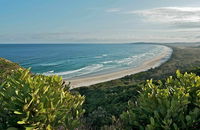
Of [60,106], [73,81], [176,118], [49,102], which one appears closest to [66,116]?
[60,106]

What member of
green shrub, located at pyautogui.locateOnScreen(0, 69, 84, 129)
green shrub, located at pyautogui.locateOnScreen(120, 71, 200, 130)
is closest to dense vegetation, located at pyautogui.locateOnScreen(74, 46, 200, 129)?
green shrub, located at pyautogui.locateOnScreen(120, 71, 200, 130)

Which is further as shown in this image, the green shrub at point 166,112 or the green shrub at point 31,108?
the green shrub at point 166,112

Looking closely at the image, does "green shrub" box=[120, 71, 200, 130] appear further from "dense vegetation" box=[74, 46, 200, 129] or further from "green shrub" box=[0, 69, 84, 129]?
"green shrub" box=[0, 69, 84, 129]

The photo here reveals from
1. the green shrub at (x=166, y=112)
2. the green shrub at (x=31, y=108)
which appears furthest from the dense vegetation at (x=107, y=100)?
the green shrub at (x=31, y=108)

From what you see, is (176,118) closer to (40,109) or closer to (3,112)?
(40,109)

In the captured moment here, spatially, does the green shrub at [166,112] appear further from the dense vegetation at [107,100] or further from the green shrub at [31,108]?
the green shrub at [31,108]

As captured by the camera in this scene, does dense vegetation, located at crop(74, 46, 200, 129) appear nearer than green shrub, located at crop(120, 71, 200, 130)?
No

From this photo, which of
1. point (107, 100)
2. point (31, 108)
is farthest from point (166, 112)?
point (107, 100)

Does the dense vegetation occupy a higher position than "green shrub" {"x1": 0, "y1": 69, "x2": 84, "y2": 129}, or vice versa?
"green shrub" {"x1": 0, "y1": 69, "x2": 84, "y2": 129}

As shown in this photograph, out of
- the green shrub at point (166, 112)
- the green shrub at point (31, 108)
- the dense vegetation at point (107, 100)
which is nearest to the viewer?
the green shrub at point (31, 108)

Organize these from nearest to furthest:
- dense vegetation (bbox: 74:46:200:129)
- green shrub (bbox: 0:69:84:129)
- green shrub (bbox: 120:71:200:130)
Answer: green shrub (bbox: 0:69:84:129) → green shrub (bbox: 120:71:200:130) → dense vegetation (bbox: 74:46:200:129)

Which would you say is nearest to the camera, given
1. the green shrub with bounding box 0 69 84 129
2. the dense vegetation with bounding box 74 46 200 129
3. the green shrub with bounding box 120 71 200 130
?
the green shrub with bounding box 0 69 84 129

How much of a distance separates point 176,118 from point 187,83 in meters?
1.55

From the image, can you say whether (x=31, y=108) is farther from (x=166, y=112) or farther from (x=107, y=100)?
(x=107, y=100)
